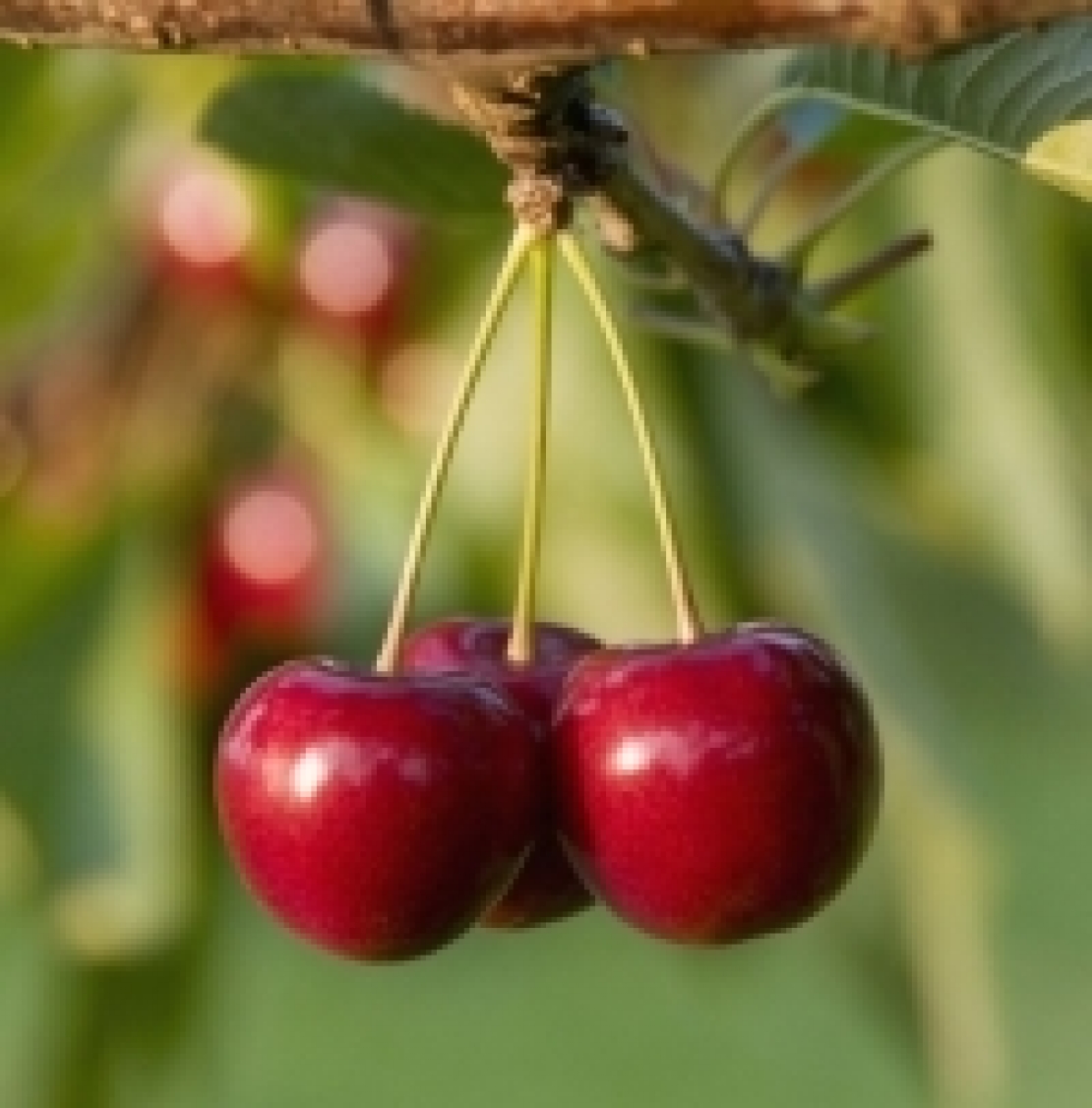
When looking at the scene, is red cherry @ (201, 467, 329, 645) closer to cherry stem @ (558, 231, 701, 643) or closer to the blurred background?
the blurred background

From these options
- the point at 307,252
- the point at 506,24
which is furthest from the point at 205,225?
the point at 506,24

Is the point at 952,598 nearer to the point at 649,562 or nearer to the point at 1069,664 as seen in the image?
the point at 1069,664

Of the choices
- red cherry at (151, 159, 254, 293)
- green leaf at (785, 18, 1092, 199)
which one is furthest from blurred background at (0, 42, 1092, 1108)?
green leaf at (785, 18, 1092, 199)

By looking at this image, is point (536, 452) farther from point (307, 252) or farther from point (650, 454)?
point (307, 252)

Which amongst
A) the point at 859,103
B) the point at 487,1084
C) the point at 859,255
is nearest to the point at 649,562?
the point at 859,255

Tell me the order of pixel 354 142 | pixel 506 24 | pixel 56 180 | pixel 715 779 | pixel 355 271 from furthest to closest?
pixel 355 271, pixel 56 180, pixel 354 142, pixel 715 779, pixel 506 24

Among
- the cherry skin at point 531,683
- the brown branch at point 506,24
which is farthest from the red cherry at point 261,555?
the brown branch at point 506,24
